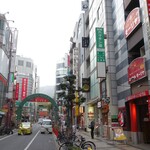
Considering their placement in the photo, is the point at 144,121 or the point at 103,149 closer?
the point at 103,149

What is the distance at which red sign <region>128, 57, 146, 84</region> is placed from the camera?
18217 millimetres

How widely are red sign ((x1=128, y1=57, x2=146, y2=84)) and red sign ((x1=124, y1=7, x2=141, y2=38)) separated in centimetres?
310

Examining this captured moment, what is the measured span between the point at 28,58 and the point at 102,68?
140269 millimetres

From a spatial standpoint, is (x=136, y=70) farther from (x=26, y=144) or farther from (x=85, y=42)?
(x=85, y=42)

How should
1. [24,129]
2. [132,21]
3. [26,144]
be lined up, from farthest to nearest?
[24,129] → [26,144] → [132,21]

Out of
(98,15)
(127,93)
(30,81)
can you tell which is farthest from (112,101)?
(30,81)

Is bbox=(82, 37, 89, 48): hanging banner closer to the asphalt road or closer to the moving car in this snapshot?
the moving car

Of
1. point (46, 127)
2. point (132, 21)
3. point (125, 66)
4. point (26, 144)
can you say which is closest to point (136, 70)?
point (125, 66)

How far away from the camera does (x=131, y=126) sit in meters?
21.4

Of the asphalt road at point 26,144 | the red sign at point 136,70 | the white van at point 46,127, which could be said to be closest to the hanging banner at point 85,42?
the white van at point 46,127

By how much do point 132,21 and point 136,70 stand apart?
4.61 meters

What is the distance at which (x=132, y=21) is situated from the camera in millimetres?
20562

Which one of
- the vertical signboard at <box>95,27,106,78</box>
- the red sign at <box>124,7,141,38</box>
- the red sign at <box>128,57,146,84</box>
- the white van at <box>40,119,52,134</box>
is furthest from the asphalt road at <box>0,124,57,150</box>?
the red sign at <box>124,7,141,38</box>

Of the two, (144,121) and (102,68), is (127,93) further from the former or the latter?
(102,68)
